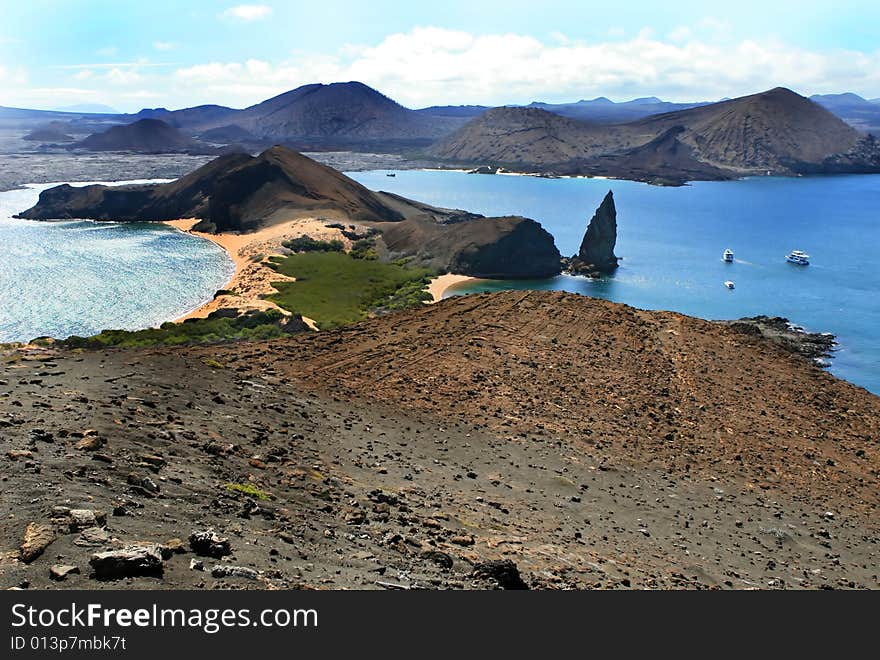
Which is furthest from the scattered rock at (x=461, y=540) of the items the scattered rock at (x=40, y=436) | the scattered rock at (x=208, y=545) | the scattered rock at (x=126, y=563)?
the scattered rock at (x=40, y=436)

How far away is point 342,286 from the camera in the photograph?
6669cm

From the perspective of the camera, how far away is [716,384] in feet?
102

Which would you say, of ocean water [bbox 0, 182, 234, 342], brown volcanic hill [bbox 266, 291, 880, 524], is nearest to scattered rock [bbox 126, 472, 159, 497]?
brown volcanic hill [bbox 266, 291, 880, 524]

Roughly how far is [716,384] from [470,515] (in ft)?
55.7

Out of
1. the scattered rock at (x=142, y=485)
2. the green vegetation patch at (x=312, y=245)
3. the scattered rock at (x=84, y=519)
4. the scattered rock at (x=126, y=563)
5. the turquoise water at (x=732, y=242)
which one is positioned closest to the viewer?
the scattered rock at (x=126, y=563)

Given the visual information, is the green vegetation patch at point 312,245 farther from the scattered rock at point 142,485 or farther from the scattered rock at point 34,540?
the scattered rock at point 34,540

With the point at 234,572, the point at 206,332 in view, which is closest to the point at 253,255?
the point at 206,332

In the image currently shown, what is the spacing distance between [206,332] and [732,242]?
263ft

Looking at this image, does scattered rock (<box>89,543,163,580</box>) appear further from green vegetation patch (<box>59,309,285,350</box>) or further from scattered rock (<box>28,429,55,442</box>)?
green vegetation patch (<box>59,309,285,350</box>)

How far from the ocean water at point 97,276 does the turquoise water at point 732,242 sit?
28.5 metres

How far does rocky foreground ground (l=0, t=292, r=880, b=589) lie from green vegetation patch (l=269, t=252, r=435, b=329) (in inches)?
818

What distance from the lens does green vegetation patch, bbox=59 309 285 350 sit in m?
40.2

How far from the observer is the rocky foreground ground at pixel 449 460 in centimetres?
1259

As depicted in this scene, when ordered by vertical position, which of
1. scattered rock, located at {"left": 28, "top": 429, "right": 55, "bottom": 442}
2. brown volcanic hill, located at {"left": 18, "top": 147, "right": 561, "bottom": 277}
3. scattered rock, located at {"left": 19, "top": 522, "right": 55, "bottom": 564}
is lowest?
scattered rock, located at {"left": 28, "top": 429, "right": 55, "bottom": 442}
